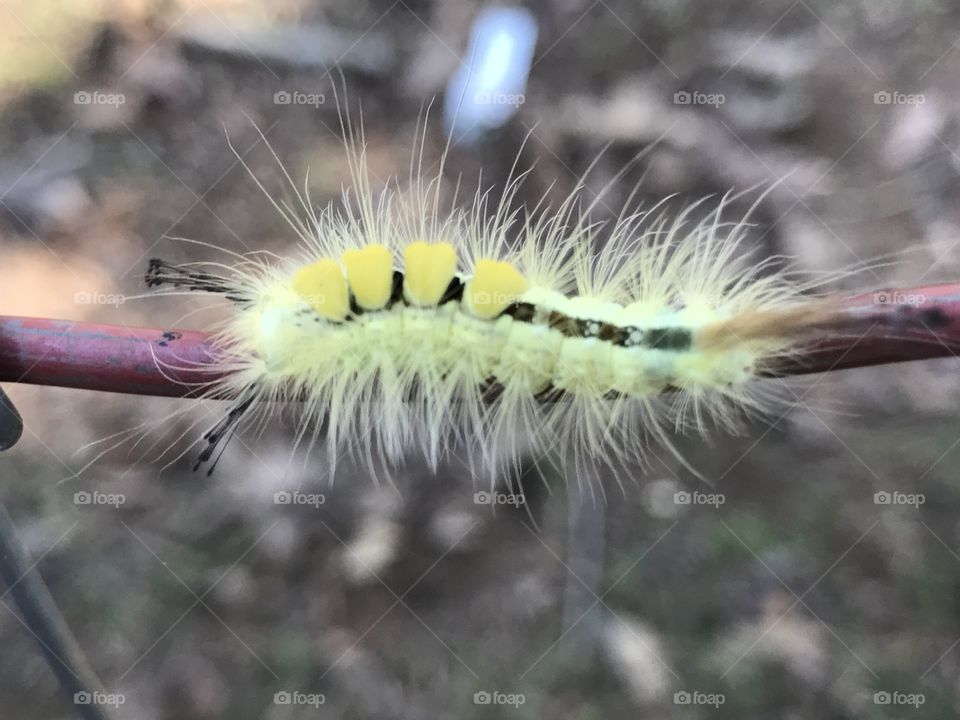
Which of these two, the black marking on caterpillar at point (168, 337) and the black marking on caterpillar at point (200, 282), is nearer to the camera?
the black marking on caterpillar at point (168, 337)

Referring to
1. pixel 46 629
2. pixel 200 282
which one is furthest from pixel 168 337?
pixel 46 629

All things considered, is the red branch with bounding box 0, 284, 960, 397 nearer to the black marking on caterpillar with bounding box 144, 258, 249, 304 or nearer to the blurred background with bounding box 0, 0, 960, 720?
the black marking on caterpillar with bounding box 144, 258, 249, 304

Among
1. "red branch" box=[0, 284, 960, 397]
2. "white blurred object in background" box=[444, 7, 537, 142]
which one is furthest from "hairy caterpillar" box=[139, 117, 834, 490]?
"white blurred object in background" box=[444, 7, 537, 142]

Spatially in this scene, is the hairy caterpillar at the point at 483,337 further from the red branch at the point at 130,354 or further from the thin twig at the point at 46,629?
the thin twig at the point at 46,629

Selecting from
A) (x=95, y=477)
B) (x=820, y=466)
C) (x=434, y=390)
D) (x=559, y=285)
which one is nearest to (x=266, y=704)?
(x=95, y=477)

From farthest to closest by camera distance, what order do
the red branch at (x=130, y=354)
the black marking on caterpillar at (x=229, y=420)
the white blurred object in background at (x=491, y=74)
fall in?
the white blurred object in background at (x=491, y=74), the black marking on caterpillar at (x=229, y=420), the red branch at (x=130, y=354)

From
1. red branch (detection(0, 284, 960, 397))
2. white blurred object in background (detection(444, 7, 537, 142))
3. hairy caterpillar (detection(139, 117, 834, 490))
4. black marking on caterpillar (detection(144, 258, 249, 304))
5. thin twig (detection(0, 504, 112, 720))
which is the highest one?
white blurred object in background (detection(444, 7, 537, 142))

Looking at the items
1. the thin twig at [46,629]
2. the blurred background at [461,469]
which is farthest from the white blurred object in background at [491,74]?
the thin twig at [46,629]

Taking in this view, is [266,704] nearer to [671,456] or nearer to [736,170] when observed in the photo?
[671,456]
